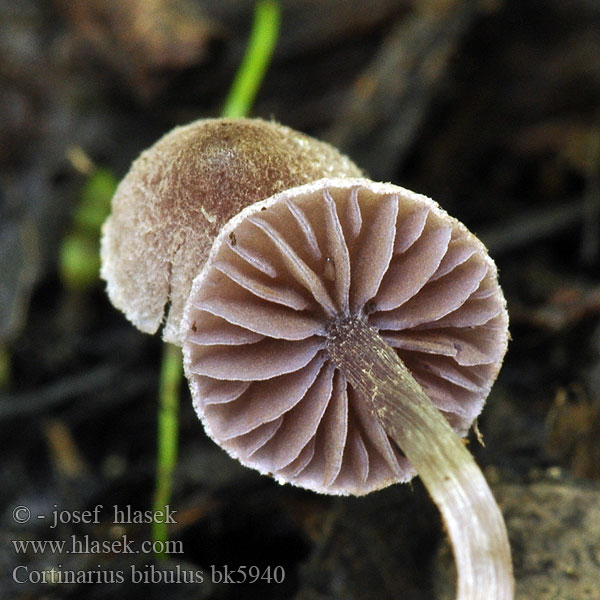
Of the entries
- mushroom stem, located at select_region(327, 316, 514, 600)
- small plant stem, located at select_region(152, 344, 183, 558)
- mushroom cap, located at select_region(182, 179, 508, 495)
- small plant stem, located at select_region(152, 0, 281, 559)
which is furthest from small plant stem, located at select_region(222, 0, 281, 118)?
mushroom stem, located at select_region(327, 316, 514, 600)

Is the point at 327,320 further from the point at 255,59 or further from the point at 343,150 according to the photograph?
the point at 255,59

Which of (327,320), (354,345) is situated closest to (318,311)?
(327,320)

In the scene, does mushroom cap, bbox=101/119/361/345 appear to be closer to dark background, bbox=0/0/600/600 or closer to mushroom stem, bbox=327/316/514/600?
mushroom stem, bbox=327/316/514/600

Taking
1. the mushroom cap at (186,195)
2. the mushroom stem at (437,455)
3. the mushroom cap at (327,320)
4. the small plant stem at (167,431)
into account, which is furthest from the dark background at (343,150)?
the mushroom cap at (186,195)

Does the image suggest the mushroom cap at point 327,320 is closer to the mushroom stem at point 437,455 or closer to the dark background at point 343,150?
the mushroom stem at point 437,455

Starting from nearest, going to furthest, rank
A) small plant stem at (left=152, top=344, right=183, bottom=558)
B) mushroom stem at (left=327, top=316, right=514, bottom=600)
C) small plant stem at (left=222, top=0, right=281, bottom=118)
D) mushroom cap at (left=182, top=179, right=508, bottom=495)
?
mushroom stem at (left=327, top=316, right=514, bottom=600), mushroom cap at (left=182, top=179, right=508, bottom=495), small plant stem at (left=152, top=344, right=183, bottom=558), small plant stem at (left=222, top=0, right=281, bottom=118)

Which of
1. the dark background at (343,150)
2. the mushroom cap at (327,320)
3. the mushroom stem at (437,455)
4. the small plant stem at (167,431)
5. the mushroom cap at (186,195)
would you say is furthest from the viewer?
the small plant stem at (167,431)

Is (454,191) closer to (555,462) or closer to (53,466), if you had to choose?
(555,462)
